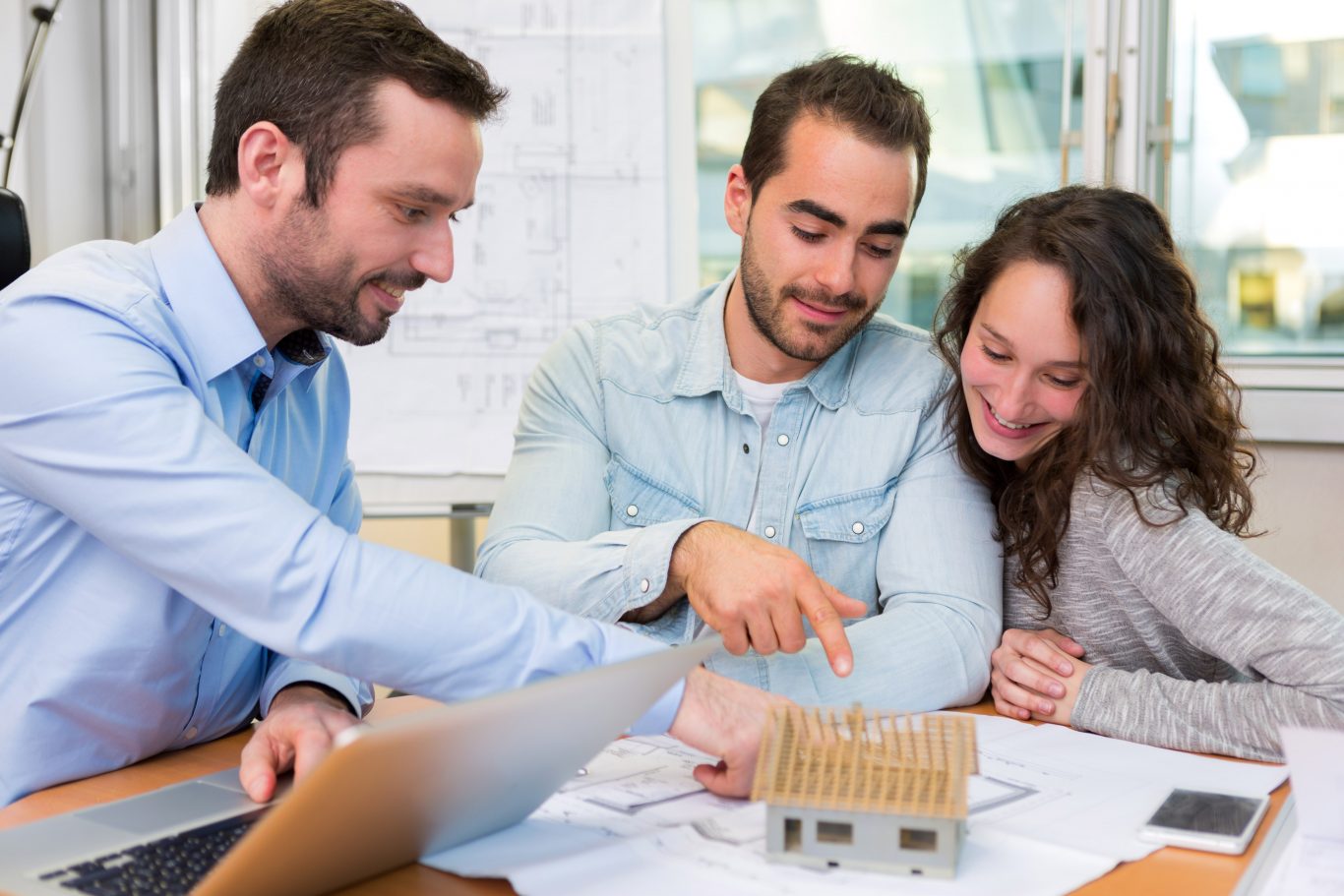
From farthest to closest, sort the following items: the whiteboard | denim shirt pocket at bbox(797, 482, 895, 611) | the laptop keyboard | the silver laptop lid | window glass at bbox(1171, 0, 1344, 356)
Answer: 1. the whiteboard
2. window glass at bbox(1171, 0, 1344, 356)
3. denim shirt pocket at bbox(797, 482, 895, 611)
4. the laptop keyboard
5. the silver laptop lid

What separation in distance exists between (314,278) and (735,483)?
59 cm

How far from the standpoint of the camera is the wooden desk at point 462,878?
2.63 feet

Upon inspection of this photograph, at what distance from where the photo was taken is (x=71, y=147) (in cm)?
303

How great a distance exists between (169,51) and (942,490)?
2396 mm

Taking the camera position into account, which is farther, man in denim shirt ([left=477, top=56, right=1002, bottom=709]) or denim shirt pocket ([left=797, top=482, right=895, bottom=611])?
denim shirt pocket ([left=797, top=482, right=895, bottom=611])

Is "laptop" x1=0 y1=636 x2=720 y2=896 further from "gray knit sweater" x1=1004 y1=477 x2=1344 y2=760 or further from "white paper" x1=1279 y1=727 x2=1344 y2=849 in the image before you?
"gray knit sweater" x1=1004 y1=477 x2=1344 y2=760

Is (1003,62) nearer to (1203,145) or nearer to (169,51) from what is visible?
(1203,145)

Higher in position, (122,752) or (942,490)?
(942,490)

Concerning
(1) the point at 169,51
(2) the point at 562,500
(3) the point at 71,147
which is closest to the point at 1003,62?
(2) the point at 562,500

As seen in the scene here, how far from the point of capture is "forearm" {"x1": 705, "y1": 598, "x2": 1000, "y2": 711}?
4.10 feet

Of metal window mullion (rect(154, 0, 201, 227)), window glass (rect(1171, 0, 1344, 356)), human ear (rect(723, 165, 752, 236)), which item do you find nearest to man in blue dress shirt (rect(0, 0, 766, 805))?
human ear (rect(723, 165, 752, 236))

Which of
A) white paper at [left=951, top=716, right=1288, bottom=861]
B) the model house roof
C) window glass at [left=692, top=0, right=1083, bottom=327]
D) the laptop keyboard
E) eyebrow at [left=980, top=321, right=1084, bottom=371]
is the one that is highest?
window glass at [left=692, top=0, right=1083, bottom=327]

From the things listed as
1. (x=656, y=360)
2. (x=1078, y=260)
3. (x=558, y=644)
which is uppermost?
(x=1078, y=260)

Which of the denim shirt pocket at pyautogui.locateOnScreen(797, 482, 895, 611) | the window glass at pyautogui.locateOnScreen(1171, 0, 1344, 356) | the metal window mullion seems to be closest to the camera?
the denim shirt pocket at pyautogui.locateOnScreen(797, 482, 895, 611)
